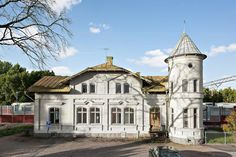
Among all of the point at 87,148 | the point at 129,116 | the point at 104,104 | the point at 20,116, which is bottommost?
the point at 87,148

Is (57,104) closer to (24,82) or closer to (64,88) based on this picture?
(64,88)

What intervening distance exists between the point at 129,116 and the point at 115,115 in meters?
1.43

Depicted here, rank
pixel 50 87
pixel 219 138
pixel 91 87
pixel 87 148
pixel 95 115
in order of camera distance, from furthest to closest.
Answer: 1. pixel 91 87
2. pixel 50 87
3. pixel 95 115
4. pixel 219 138
5. pixel 87 148

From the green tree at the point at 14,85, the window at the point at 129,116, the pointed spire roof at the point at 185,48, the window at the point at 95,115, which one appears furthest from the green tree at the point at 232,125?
the green tree at the point at 14,85

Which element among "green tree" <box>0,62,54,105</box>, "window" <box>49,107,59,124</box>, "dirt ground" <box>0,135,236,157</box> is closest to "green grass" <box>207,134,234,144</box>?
"dirt ground" <box>0,135,236,157</box>

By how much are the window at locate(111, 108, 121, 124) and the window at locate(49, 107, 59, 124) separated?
5643mm

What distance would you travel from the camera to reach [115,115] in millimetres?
30453

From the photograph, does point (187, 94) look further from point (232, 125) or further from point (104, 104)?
point (104, 104)

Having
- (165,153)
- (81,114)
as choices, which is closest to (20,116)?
(81,114)

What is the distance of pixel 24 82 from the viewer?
212 feet

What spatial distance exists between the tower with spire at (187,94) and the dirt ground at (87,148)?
1.61 m

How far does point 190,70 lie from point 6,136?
1982cm

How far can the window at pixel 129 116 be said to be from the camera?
3036 cm

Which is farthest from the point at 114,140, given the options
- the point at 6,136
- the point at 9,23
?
the point at 9,23
